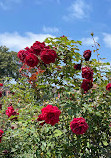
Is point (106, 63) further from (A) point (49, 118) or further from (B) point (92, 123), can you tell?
(A) point (49, 118)

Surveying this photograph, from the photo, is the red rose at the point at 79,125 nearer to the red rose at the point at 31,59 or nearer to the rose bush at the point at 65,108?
the rose bush at the point at 65,108

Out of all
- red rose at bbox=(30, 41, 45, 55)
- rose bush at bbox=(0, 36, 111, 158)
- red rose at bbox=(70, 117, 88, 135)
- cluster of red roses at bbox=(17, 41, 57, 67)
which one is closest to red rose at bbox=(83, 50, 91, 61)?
rose bush at bbox=(0, 36, 111, 158)

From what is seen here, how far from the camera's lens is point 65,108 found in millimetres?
2725

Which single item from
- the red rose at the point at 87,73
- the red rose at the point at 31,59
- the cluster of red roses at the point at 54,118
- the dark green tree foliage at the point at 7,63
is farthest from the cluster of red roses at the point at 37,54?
the dark green tree foliage at the point at 7,63

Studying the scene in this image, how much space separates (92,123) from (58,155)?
0.63 meters

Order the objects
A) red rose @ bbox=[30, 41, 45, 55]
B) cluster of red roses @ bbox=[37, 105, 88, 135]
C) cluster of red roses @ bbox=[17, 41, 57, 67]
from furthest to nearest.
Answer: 1. red rose @ bbox=[30, 41, 45, 55]
2. cluster of red roses @ bbox=[17, 41, 57, 67]
3. cluster of red roses @ bbox=[37, 105, 88, 135]

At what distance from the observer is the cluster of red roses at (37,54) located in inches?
117

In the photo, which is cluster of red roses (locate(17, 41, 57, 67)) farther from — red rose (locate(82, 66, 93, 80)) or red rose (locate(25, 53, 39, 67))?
red rose (locate(82, 66, 93, 80))

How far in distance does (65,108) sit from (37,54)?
97 centimetres

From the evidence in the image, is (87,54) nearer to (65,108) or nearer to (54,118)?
(65,108)

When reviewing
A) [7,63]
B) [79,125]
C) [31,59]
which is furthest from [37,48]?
[7,63]

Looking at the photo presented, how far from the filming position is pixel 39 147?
9.75ft

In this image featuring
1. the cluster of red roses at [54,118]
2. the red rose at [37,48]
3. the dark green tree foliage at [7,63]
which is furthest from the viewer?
the dark green tree foliage at [7,63]

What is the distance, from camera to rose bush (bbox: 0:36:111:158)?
2633 millimetres
